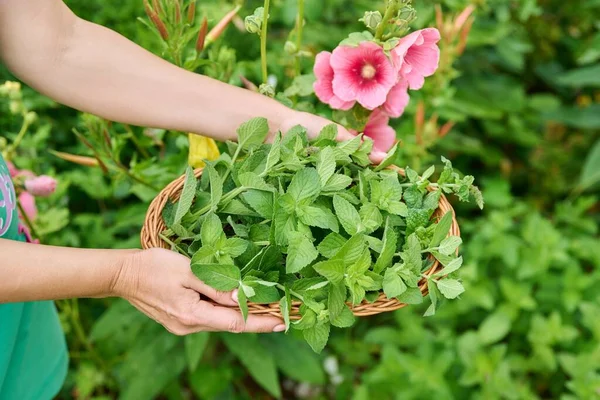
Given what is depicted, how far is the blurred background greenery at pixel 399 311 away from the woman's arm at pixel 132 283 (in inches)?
14.3

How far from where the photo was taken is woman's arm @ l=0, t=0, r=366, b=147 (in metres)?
0.93

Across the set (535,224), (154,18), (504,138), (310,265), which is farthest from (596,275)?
(154,18)

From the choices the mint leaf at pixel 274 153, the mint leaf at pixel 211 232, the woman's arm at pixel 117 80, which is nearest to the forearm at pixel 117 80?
the woman's arm at pixel 117 80

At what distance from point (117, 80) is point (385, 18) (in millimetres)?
378

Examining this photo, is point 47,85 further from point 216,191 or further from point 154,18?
point 216,191

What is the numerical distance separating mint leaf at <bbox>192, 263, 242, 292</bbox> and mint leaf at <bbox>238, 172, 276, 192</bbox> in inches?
4.4

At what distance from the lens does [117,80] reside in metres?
0.94

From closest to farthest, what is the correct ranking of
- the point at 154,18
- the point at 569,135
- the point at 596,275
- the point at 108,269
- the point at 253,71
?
the point at 108,269, the point at 154,18, the point at 253,71, the point at 596,275, the point at 569,135

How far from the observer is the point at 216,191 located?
82cm

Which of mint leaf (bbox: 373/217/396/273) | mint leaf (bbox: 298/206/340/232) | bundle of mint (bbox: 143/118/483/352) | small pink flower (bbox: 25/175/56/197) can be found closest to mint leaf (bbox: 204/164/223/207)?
bundle of mint (bbox: 143/118/483/352)

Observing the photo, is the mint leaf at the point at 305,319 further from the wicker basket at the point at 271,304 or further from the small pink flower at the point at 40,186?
the small pink flower at the point at 40,186

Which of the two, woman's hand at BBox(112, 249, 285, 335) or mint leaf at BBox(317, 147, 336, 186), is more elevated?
mint leaf at BBox(317, 147, 336, 186)

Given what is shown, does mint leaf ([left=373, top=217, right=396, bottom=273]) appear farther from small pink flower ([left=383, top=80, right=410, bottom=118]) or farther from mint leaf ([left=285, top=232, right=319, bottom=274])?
small pink flower ([left=383, top=80, right=410, bottom=118])

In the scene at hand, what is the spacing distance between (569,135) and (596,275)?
3.18ft
